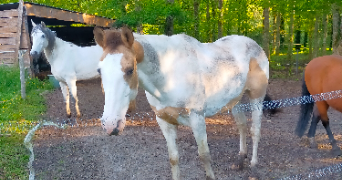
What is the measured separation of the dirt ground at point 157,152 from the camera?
3.43 metres

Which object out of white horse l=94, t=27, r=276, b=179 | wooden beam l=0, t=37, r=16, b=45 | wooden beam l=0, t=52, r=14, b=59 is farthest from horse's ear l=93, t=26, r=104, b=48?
wooden beam l=0, t=52, r=14, b=59

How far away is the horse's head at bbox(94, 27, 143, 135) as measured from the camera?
5.27ft

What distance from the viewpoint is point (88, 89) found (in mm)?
9734

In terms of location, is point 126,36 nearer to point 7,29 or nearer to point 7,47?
point 7,29

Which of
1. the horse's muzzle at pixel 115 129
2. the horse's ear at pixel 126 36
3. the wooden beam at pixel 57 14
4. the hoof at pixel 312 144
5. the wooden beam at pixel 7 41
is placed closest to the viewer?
the horse's muzzle at pixel 115 129

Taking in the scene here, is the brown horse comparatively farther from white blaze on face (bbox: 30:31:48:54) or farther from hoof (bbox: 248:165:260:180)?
white blaze on face (bbox: 30:31:48:54)

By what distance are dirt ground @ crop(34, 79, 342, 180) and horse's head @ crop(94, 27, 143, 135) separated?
1959 millimetres

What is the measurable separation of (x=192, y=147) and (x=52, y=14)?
24.3 ft

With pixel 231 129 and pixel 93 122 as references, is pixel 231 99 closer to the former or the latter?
pixel 231 129

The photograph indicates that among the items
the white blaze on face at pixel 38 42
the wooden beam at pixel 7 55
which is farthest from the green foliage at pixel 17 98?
the white blaze on face at pixel 38 42

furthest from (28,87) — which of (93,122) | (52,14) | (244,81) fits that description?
(244,81)

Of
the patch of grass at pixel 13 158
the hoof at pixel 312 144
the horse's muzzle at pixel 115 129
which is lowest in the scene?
the hoof at pixel 312 144

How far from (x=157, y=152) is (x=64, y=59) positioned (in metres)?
3.63

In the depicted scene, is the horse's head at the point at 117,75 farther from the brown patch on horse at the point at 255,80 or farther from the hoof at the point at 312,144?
the hoof at the point at 312,144
